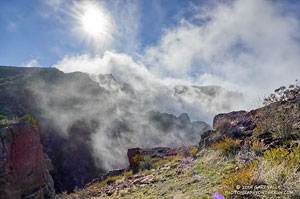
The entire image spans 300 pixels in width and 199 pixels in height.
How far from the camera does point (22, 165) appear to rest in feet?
36.1

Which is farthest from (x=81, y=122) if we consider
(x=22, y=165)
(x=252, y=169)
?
A: (x=252, y=169)

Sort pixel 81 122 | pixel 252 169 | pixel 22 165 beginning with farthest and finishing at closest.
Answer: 1. pixel 81 122
2. pixel 22 165
3. pixel 252 169

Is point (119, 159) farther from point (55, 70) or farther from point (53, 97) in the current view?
point (55, 70)

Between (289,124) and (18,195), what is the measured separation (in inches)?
483

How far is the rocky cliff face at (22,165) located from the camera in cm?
948

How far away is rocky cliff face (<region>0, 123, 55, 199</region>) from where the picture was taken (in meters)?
9.48

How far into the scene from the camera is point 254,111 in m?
12.9

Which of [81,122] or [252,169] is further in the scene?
[81,122]

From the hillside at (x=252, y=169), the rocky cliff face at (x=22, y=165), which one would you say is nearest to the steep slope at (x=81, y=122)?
the rocky cliff face at (x=22, y=165)

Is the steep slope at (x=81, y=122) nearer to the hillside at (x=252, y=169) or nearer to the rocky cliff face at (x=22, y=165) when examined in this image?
the rocky cliff face at (x=22, y=165)

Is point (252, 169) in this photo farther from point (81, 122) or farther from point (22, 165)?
point (81, 122)

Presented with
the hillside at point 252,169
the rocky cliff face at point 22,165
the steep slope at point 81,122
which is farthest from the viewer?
the steep slope at point 81,122

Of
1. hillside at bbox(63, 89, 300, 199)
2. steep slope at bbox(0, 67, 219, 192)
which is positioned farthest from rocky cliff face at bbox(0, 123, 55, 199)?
steep slope at bbox(0, 67, 219, 192)

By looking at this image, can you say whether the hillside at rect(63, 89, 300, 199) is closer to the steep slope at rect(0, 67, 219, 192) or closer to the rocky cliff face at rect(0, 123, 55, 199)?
the rocky cliff face at rect(0, 123, 55, 199)
